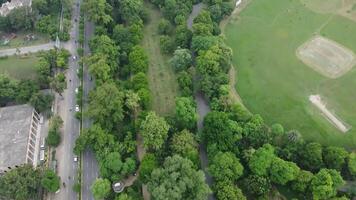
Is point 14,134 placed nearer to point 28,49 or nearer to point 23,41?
point 28,49

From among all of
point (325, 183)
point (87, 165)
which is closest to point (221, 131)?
point (325, 183)

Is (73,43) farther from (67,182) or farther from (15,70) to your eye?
(67,182)

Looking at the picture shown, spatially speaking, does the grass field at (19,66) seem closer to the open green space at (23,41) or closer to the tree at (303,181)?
the open green space at (23,41)

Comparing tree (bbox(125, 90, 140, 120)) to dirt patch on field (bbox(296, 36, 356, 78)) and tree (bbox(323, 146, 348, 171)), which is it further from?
dirt patch on field (bbox(296, 36, 356, 78))

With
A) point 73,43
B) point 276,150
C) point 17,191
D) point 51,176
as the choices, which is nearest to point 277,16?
point 276,150

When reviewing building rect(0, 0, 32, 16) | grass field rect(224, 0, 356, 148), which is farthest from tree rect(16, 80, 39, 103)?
grass field rect(224, 0, 356, 148)

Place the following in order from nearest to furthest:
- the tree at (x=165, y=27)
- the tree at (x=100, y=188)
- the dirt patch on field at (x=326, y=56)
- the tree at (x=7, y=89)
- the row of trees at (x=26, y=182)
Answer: the row of trees at (x=26, y=182)
the tree at (x=100, y=188)
the tree at (x=7, y=89)
the dirt patch on field at (x=326, y=56)
the tree at (x=165, y=27)

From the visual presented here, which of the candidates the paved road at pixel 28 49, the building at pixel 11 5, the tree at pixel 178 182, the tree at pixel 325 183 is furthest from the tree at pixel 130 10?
the tree at pixel 325 183
